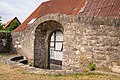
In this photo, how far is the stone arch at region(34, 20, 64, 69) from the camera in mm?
12761

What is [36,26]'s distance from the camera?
12.5 meters

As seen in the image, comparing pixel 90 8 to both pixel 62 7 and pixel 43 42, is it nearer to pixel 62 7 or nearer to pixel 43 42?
pixel 62 7

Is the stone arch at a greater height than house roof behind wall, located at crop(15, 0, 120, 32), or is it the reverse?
house roof behind wall, located at crop(15, 0, 120, 32)

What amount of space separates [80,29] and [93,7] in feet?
6.17

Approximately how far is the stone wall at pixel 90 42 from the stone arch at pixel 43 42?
1844mm

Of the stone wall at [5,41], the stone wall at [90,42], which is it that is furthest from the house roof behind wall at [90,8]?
the stone wall at [5,41]

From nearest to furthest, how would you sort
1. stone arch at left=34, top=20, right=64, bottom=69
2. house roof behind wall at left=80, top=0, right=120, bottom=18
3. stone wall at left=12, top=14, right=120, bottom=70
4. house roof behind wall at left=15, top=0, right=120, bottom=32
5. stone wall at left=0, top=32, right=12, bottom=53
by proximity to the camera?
stone wall at left=12, top=14, right=120, bottom=70
house roof behind wall at left=80, top=0, right=120, bottom=18
house roof behind wall at left=15, top=0, right=120, bottom=32
stone arch at left=34, top=20, right=64, bottom=69
stone wall at left=0, top=32, right=12, bottom=53

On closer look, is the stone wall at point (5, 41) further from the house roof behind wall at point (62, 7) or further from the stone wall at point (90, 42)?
the stone wall at point (90, 42)

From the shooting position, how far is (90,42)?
29.4 feet

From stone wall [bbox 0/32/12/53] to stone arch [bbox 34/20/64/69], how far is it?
3519mm

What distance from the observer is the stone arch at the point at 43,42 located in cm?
1276

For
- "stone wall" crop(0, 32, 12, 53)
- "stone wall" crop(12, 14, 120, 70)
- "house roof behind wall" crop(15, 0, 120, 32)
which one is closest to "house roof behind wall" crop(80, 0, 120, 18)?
"house roof behind wall" crop(15, 0, 120, 32)

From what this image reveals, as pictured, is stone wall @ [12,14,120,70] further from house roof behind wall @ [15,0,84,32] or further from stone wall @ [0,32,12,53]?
stone wall @ [0,32,12,53]

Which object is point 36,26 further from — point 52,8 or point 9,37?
point 9,37
